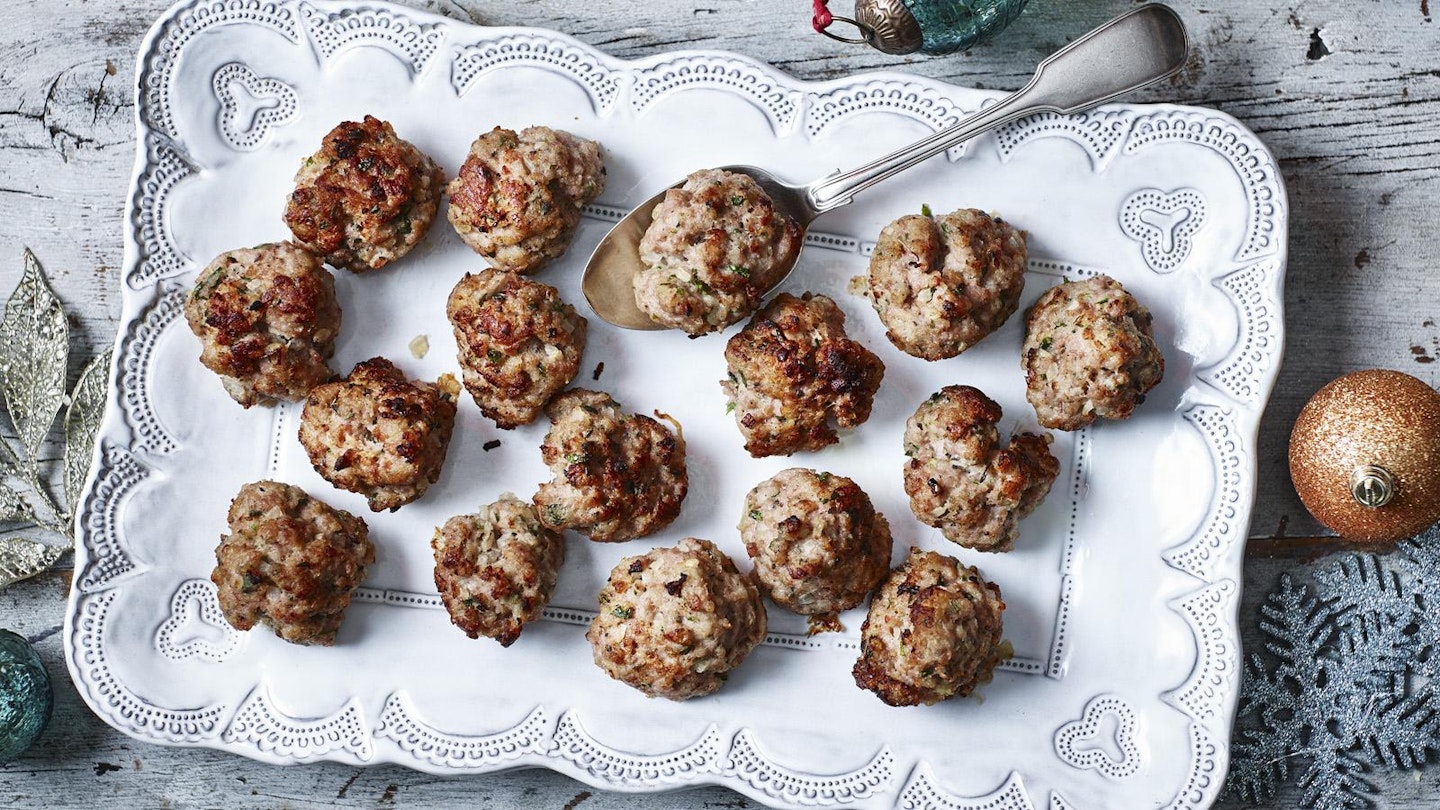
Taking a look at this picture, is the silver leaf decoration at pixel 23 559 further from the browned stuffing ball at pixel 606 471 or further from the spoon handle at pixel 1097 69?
the spoon handle at pixel 1097 69

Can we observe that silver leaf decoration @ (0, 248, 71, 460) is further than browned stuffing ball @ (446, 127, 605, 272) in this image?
Yes

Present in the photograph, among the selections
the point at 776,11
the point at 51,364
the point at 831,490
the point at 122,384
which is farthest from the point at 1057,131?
the point at 51,364

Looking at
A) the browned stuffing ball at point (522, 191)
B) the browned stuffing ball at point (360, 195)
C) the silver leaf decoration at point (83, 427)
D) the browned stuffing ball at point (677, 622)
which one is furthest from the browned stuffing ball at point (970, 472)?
the silver leaf decoration at point (83, 427)

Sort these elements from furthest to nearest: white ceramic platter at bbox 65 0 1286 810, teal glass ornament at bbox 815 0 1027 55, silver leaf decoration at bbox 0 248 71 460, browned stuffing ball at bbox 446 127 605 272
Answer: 1. silver leaf decoration at bbox 0 248 71 460
2. white ceramic platter at bbox 65 0 1286 810
3. browned stuffing ball at bbox 446 127 605 272
4. teal glass ornament at bbox 815 0 1027 55

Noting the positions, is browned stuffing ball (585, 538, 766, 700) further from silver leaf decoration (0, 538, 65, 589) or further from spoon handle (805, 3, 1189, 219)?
silver leaf decoration (0, 538, 65, 589)

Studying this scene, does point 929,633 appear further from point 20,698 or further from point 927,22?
point 20,698

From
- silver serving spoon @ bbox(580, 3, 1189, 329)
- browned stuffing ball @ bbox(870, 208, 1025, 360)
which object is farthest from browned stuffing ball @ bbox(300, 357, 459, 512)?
browned stuffing ball @ bbox(870, 208, 1025, 360)

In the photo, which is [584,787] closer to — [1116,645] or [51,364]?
[1116,645]
